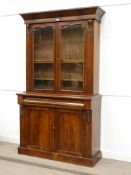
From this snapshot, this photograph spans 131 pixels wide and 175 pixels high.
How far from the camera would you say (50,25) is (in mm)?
3779

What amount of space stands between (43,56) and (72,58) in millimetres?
475

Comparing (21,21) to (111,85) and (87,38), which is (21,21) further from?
(111,85)

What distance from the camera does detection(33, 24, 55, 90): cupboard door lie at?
385 cm

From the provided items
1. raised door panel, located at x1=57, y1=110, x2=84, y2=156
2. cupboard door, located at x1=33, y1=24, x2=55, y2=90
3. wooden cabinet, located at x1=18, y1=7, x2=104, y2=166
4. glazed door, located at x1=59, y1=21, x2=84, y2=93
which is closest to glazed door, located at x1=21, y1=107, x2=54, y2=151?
wooden cabinet, located at x1=18, y1=7, x2=104, y2=166

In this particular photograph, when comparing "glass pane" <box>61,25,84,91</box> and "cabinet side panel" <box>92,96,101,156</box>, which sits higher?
"glass pane" <box>61,25,84,91</box>

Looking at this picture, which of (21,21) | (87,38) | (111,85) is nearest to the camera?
(87,38)

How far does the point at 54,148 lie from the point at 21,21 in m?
2.12

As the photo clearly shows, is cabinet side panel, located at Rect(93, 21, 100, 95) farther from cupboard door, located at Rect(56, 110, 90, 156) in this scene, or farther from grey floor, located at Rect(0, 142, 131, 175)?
grey floor, located at Rect(0, 142, 131, 175)

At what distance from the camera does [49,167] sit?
11.7 ft

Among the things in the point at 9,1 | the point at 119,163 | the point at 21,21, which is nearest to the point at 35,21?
the point at 21,21

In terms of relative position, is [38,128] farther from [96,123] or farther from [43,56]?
[43,56]

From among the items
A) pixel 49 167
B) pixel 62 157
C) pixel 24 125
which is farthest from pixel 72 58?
pixel 49 167

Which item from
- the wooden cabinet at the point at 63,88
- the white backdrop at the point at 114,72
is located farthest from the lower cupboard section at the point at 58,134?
the white backdrop at the point at 114,72

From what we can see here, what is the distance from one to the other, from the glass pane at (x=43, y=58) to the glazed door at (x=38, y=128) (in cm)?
38
